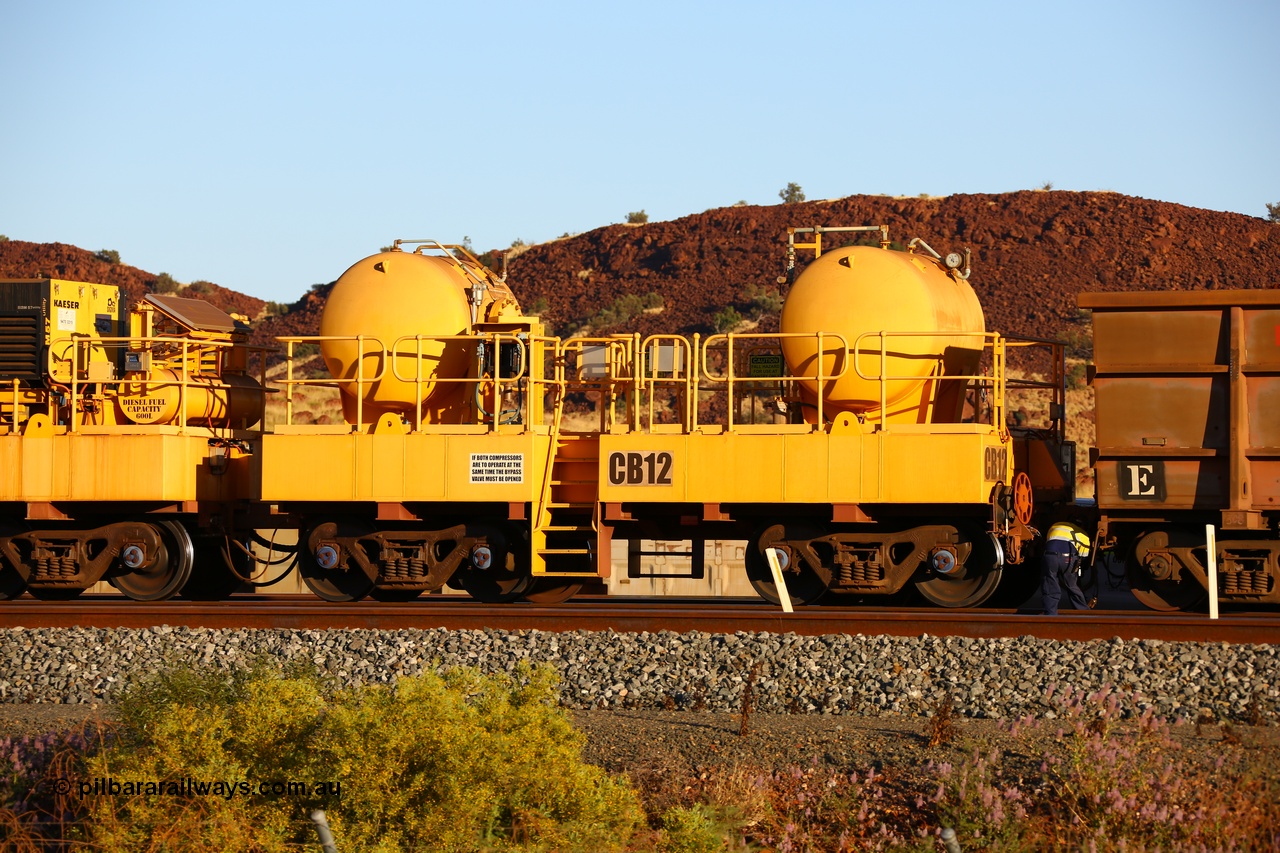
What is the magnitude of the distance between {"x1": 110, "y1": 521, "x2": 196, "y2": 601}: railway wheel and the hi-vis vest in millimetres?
9104

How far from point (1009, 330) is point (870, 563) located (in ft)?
115

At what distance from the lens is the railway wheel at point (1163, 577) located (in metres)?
13.5

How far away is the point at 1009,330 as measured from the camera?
154 ft

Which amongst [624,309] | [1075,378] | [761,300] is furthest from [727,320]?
[1075,378]

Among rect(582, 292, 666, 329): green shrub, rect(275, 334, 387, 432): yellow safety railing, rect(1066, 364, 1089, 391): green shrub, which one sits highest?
rect(582, 292, 666, 329): green shrub

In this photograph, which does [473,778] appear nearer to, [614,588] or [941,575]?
[941,575]

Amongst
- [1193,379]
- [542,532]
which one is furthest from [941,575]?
[542,532]

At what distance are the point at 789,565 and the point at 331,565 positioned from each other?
4.79m

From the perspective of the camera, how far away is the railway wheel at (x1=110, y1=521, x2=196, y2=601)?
48.8 feet

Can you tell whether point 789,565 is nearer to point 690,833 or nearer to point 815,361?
point 815,361

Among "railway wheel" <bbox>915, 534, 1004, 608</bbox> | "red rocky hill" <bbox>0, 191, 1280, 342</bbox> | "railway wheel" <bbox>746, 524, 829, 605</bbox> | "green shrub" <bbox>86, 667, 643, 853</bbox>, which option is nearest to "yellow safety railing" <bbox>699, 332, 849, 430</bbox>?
"railway wheel" <bbox>746, 524, 829, 605</bbox>

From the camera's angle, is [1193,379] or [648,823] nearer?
[648,823]

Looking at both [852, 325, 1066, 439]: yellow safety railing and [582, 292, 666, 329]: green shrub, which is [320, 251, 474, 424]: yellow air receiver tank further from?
[582, 292, 666, 329]: green shrub

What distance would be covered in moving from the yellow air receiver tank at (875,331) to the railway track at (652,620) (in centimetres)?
224
